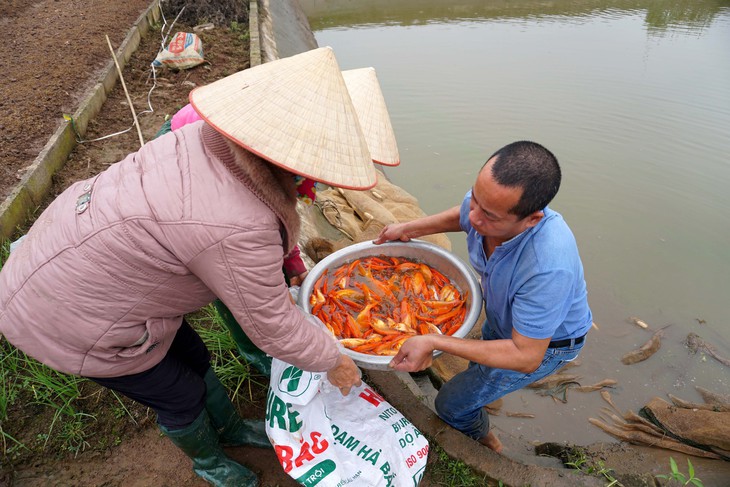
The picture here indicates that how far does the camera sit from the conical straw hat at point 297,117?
1.32 meters

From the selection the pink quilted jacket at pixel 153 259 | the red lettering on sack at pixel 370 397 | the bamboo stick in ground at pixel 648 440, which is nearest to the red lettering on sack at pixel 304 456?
the red lettering on sack at pixel 370 397

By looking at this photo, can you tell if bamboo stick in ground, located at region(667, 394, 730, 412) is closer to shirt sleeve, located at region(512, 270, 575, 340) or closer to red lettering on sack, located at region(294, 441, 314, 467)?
shirt sleeve, located at region(512, 270, 575, 340)

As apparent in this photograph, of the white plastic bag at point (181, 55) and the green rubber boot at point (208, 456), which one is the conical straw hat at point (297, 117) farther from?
the white plastic bag at point (181, 55)

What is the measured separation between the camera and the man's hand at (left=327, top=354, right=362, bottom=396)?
184 centimetres

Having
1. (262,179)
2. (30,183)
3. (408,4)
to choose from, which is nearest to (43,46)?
(30,183)

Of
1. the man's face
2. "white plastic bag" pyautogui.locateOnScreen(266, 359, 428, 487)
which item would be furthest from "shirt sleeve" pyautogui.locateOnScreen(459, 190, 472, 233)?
"white plastic bag" pyautogui.locateOnScreen(266, 359, 428, 487)

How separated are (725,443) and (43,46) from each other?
9.48 metres

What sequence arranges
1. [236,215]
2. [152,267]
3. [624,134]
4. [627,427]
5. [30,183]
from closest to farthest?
[236,215], [152,267], [627,427], [30,183], [624,134]

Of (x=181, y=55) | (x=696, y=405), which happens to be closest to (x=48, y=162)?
(x=181, y=55)

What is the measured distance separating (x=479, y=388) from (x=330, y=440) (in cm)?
80

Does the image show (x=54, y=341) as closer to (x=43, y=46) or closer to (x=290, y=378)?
(x=290, y=378)

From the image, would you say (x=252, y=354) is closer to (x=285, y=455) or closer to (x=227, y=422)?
(x=227, y=422)

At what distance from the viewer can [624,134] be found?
7.53 meters

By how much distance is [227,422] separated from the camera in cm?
239
